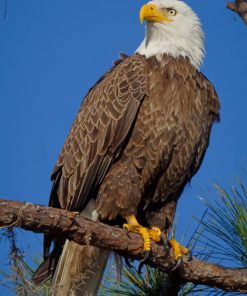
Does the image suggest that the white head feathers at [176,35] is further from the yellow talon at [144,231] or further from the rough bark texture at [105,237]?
the rough bark texture at [105,237]

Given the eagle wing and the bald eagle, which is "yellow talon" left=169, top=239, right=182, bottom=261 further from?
the eagle wing

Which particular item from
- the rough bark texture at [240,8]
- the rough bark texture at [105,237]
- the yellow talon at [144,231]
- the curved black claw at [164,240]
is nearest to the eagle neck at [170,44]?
the rough bark texture at [240,8]

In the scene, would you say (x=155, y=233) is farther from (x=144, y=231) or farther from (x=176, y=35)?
(x=176, y=35)

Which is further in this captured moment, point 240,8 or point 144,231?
point 240,8

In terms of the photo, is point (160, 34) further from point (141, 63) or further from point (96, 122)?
point (96, 122)

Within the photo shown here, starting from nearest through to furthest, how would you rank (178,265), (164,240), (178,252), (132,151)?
(178,265) → (178,252) → (164,240) → (132,151)

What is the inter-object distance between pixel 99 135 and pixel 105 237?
1.23 m

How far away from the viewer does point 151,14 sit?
530 centimetres

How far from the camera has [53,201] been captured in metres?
4.86

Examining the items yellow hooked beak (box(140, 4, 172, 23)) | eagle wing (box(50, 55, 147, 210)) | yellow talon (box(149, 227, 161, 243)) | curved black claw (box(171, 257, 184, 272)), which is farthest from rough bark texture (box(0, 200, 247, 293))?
yellow hooked beak (box(140, 4, 172, 23))

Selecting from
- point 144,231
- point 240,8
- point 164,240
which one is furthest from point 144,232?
point 240,8

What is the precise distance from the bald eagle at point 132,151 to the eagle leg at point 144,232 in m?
0.01

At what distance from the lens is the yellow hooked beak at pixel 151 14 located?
5266 mm

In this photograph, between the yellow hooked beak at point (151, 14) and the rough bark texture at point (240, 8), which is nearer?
the rough bark texture at point (240, 8)
